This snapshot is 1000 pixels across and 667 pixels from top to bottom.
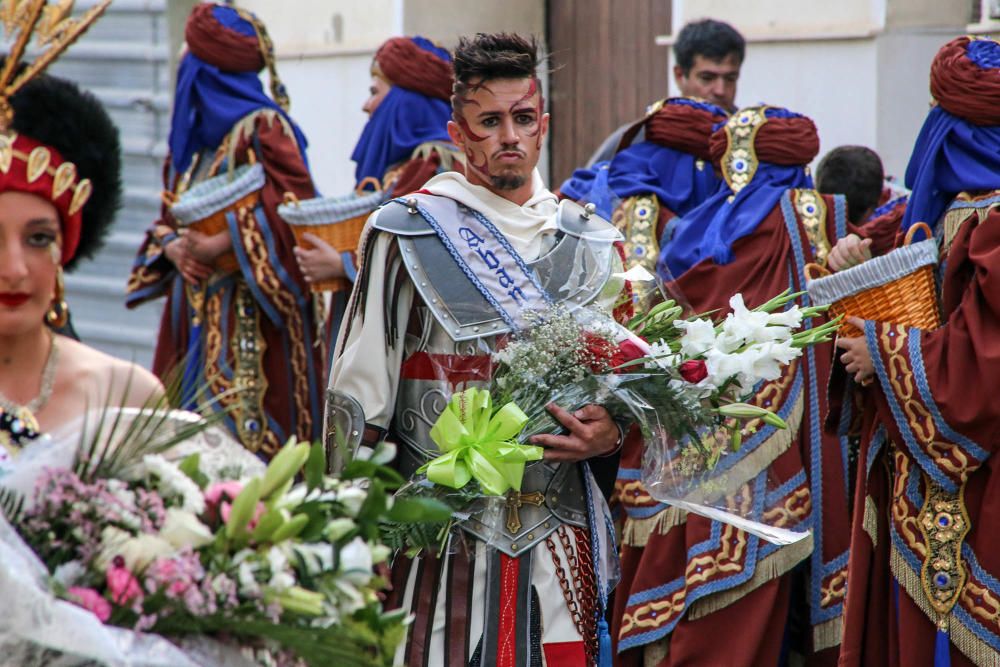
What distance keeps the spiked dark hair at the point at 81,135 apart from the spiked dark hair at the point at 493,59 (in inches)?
37.3

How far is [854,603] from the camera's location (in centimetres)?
475

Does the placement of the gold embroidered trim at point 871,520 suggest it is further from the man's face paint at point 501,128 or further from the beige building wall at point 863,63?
the beige building wall at point 863,63

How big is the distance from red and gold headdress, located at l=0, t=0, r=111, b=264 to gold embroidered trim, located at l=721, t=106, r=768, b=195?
3126 mm

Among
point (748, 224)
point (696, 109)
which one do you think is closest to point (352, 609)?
point (748, 224)

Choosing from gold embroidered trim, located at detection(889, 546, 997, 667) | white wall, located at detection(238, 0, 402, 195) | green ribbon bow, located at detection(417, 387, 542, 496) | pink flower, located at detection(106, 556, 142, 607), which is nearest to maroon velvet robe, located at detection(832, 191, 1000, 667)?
gold embroidered trim, located at detection(889, 546, 997, 667)

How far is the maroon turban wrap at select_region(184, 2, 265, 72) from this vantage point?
7.14 metres

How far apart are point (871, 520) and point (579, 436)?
146cm

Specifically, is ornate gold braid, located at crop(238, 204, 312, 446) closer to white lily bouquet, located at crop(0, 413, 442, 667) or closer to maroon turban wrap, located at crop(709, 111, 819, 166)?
maroon turban wrap, located at crop(709, 111, 819, 166)

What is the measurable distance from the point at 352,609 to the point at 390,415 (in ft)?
4.63

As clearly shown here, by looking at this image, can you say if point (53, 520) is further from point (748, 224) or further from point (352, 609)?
point (748, 224)

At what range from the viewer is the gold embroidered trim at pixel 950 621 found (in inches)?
175

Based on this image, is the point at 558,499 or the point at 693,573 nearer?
the point at 558,499

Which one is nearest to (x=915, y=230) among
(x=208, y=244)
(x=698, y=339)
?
(x=698, y=339)

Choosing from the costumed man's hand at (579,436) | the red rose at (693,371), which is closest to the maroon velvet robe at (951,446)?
the red rose at (693,371)
